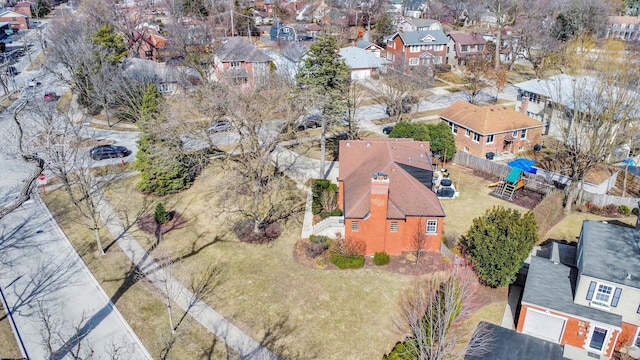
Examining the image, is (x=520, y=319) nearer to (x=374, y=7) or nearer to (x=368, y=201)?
(x=368, y=201)

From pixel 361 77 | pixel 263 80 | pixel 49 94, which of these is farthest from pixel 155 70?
pixel 361 77

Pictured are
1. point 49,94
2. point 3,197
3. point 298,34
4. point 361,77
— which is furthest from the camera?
point 298,34

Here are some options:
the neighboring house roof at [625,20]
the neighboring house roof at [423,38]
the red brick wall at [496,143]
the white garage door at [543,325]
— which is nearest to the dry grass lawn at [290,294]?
the white garage door at [543,325]

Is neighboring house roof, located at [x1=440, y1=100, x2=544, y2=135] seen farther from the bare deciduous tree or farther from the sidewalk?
the sidewalk

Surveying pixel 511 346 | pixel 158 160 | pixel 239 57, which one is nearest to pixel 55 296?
pixel 158 160

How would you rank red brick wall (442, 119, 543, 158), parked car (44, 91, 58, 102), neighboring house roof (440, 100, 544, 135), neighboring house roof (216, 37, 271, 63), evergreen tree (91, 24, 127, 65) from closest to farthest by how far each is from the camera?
neighboring house roof (440, 100, 544, 135), red brick wall (442, 119, 543, 158), evergreen tree (91, 24, 127, 65), parked car (44, 91, 58, 102), neighboring house roof (216, 37, 271, 63)

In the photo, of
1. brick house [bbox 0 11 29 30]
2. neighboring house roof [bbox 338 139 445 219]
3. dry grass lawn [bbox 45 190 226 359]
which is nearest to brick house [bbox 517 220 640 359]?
neighboring house roof [bbox 338 139 445 219]
